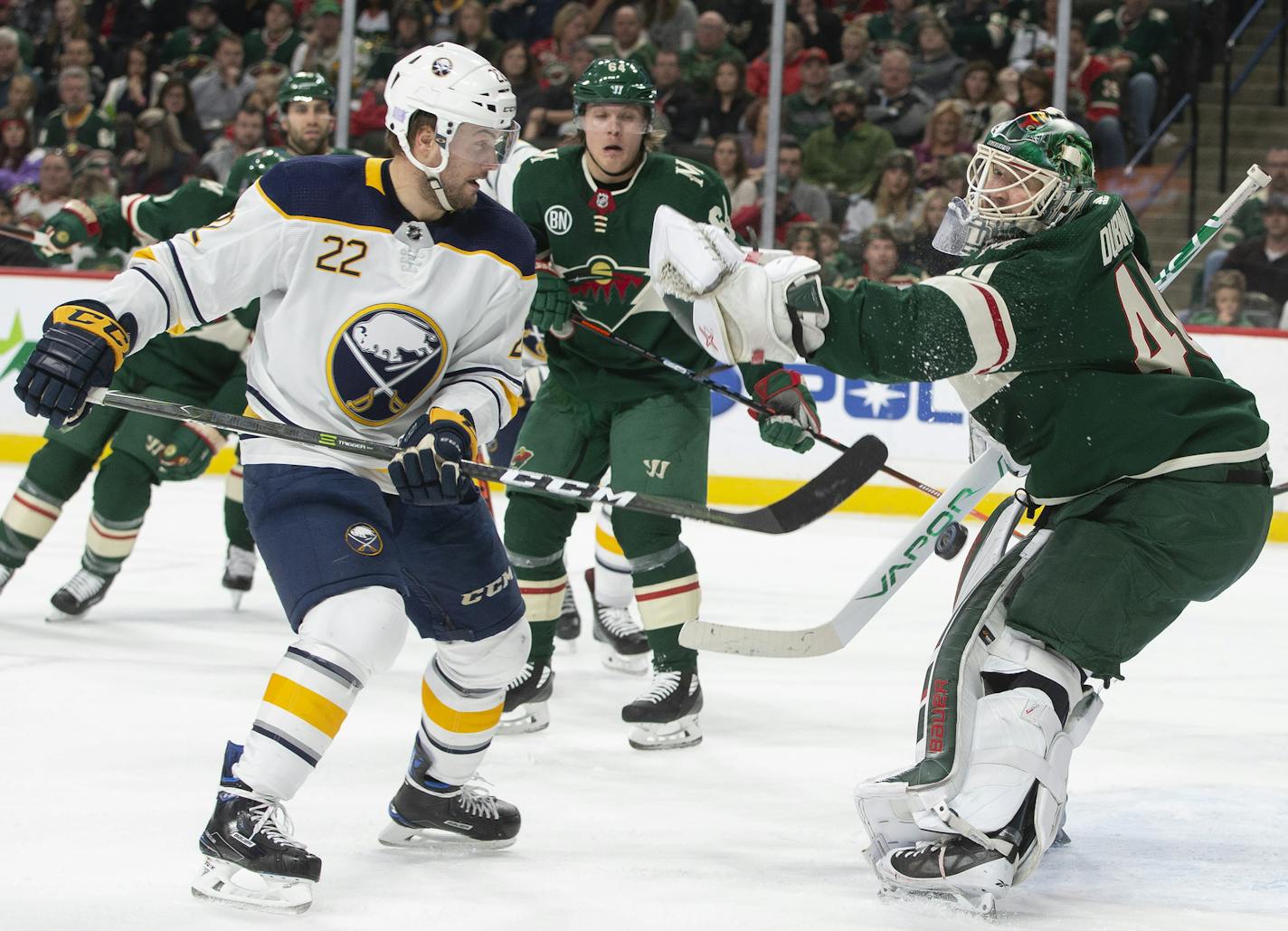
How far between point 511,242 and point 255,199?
374mm

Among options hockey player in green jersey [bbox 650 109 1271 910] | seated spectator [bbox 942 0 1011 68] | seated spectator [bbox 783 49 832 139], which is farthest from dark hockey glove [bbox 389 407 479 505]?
seated spectator [bbox 942 0 1011 68]

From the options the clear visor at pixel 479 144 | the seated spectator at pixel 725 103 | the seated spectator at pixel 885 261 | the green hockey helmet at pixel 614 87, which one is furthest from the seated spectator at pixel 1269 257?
the clear visor at pixel 479 144

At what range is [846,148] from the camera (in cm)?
669

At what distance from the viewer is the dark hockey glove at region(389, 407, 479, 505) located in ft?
7.19

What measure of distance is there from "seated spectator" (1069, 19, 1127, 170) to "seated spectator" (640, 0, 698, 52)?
6.10 feet

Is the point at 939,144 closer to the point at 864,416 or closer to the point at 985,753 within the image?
the point at 864,416

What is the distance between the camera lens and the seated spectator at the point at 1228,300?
5988mm

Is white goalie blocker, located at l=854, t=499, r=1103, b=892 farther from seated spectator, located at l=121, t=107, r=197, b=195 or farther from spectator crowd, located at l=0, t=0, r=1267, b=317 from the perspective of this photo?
seated spectator, located at l=121, t=107, r=197, b=195

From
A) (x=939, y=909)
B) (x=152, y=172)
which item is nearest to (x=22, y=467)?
(x=152, y=172)

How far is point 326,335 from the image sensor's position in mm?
2338

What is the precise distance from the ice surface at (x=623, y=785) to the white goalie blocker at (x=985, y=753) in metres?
0.11

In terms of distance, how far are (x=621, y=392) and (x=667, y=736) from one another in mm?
707

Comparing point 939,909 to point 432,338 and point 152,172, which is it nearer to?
point 432,338

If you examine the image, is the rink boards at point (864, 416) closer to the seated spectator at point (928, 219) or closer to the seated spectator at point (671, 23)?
the seated spectator at point (928, 219)
